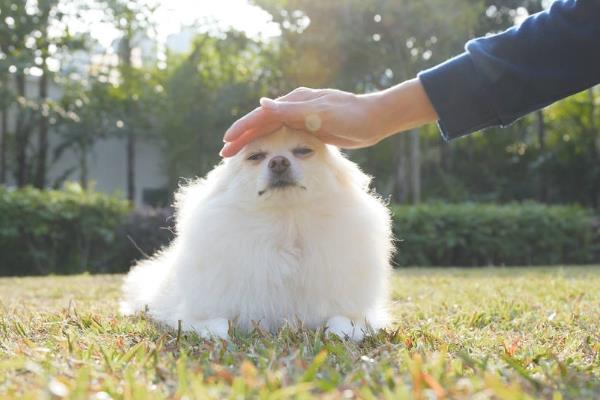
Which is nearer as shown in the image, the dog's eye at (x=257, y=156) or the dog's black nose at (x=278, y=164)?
the dog's black nose at (x=278, y=164)

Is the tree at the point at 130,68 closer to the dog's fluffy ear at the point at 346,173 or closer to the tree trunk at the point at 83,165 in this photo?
the tree trunk at the point at 83,165

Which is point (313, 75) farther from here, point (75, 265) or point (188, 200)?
point (188, 200)

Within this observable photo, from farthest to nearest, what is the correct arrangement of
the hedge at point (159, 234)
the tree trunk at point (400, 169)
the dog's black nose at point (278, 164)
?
the tree trunk at point (400, 169), the hedge at point (159, 234), the dog's black nose at point (278, 164)

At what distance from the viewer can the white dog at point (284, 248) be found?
291cm

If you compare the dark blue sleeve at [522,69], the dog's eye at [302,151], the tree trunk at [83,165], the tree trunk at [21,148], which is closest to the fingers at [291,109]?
the dog's eye at [302,151]

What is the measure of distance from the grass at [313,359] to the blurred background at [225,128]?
6.86m

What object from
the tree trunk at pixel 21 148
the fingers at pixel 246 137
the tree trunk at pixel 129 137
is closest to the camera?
the fingers at pixel 246 137

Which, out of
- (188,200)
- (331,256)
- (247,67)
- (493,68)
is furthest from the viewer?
(247,67)

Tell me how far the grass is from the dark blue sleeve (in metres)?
0.90

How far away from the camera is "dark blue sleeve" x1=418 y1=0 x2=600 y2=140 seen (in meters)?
2.25

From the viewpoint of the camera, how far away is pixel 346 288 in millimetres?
2986

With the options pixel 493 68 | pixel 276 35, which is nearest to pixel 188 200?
pixel 493 68

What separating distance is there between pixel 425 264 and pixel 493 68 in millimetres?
8508

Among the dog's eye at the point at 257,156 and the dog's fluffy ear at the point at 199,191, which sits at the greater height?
the dog's eye at the point at 257,156
